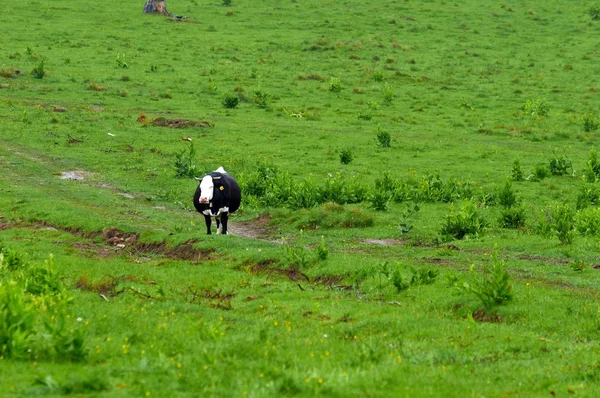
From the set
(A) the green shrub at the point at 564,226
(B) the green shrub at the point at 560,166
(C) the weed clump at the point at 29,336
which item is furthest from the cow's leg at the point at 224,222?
(B) the green shrub at the point at 560,166

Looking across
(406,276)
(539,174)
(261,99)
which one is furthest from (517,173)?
(261,99)

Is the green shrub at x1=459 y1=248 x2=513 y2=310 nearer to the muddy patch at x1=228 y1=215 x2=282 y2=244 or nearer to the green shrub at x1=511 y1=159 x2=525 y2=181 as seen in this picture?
the muddy patch at x1=228 y1=215 x2=282 y2=244

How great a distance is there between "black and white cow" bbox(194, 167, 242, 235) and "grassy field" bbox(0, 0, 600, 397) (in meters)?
0.60

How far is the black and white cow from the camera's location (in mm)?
26609

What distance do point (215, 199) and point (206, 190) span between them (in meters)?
0.39

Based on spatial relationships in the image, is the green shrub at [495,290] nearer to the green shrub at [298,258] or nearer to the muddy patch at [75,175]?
the green shrub at [298,258]

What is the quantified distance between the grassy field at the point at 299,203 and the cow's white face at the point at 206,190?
3.69 ft

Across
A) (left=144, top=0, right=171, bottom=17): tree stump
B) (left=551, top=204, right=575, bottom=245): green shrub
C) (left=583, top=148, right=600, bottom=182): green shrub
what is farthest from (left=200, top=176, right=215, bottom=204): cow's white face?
(left=144, top=0, right=171, bottom=17): tree stump

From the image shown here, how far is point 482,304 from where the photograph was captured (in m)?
17.0

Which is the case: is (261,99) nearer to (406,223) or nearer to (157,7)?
(406,223)

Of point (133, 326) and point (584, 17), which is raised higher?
point (584, 17)

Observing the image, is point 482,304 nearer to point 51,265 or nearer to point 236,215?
point 51,265

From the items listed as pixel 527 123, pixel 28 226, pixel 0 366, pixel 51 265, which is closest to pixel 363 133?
pixel 527 123

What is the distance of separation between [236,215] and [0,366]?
1992 centimetres
